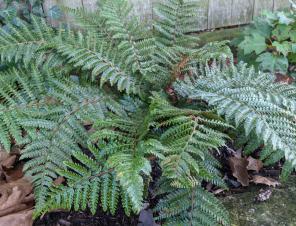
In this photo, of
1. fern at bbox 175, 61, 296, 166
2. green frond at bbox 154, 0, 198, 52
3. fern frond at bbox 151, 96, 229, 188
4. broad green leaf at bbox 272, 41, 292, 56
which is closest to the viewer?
fern frond at bbox 151, 96, 229, 188

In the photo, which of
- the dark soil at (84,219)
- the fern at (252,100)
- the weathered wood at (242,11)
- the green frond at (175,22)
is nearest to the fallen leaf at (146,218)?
the dark soil at (84,219)

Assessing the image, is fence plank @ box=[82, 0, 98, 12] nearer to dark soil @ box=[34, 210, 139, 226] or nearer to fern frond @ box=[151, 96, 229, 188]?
fern frond @ box=[151, 96, 229, 188]

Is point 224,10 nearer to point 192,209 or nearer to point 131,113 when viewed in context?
point 131,113

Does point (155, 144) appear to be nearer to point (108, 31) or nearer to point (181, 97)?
point (181, 97)

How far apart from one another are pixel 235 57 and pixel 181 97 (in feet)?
4.09

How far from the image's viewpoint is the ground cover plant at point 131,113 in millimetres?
2029

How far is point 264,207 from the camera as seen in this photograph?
234 cm

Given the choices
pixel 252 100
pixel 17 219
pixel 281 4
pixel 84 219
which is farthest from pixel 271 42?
pixel 17 219

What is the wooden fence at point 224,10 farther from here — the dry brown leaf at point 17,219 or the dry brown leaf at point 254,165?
the dry brown leaf at point 17,219

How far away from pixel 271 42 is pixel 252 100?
1.23 meters

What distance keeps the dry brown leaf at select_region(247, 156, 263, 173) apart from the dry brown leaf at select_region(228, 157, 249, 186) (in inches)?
1.0

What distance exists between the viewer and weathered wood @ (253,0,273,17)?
11.8 ft

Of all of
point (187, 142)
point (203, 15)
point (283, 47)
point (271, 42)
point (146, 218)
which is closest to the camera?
point (187, 142)

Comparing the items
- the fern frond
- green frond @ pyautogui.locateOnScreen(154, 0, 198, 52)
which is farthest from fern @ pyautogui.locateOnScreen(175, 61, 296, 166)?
green frond @ pyautogui.locateOnScreen(154, 0, 198, 52)
